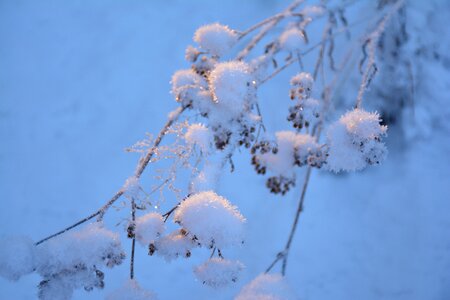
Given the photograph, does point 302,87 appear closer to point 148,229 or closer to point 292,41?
point 292,41

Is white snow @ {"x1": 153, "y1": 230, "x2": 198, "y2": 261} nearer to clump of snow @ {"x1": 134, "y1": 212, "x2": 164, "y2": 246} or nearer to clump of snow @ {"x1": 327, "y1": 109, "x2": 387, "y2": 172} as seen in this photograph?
clump of snow @ {"x1": 134, "y1": 212, "x2": 164, "y2": 246}

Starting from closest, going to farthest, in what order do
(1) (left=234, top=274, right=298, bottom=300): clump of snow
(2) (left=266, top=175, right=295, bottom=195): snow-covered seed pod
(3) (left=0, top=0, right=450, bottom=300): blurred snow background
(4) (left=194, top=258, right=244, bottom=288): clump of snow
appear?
(4) (left=194, top=258, right=244, bottom=288): clump of snow
(1) (left=234, top=274, right=298, bottom=300): clump of snow
(2) (left=266, top=175, right=295, bottom=195): snow-covered seed pod
(3) (left=0, top=0, right=450, bottom=300): blurred snow background

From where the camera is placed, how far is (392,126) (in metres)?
3.00

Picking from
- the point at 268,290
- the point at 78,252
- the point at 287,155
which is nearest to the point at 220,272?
the point at 268,290

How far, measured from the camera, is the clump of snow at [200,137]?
3.80 feet

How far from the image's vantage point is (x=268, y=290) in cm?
113

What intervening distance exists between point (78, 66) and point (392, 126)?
255cm

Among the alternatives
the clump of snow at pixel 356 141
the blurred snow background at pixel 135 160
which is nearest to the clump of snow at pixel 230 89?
the clump of snow at pixel 356 141

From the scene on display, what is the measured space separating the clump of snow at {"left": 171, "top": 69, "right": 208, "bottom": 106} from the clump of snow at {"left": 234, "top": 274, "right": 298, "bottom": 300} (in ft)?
2.05

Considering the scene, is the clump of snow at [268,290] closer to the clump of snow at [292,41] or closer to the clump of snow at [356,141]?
the clump of snow at [356,141]

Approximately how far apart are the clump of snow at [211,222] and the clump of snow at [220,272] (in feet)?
0.29

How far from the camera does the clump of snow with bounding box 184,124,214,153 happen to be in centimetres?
116

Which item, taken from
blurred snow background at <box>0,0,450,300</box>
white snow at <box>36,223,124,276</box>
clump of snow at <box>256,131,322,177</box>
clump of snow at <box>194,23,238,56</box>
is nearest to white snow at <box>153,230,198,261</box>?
white snow at <box>36,223,124,276</box>

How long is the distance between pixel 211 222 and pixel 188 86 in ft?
1.63
